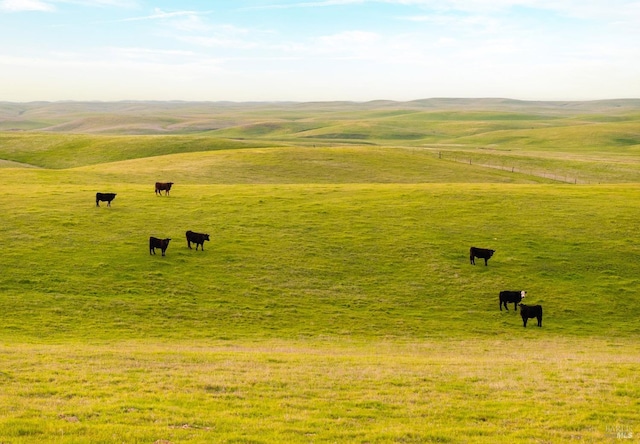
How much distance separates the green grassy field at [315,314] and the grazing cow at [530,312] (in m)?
0.49

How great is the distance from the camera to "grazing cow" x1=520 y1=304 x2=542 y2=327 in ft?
103

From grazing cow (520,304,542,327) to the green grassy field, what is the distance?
0.49 metres

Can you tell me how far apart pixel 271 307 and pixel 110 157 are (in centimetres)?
8476

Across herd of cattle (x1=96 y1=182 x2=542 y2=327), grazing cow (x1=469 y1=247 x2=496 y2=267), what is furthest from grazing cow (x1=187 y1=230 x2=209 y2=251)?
grazing cow (x1=469 y1=247 x2=496 y2=267)

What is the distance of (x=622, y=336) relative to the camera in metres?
30.0

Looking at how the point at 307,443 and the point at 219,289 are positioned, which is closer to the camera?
the point at 307,443

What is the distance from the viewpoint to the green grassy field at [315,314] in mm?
14117

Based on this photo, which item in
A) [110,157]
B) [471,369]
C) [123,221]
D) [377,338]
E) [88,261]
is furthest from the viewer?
[110,157]

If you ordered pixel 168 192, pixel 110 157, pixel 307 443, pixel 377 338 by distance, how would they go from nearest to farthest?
pixel 307 443
pixel 377 338
pixel 168 192
pixel 110 157

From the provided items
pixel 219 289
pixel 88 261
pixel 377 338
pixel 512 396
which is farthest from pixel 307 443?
pixel 88 261

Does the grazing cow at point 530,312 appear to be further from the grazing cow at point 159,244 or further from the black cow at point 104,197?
the black cow at point 104,197

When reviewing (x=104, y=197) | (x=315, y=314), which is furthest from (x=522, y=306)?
(x=104, y=197)

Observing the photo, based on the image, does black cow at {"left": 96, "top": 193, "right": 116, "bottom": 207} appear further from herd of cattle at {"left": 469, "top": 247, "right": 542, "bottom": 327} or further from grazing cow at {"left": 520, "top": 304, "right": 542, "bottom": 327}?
grazing cow at {"left": 520, "top": 304, "right": 542, "bottom": 327}

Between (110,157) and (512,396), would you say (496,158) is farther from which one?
(512,396)
